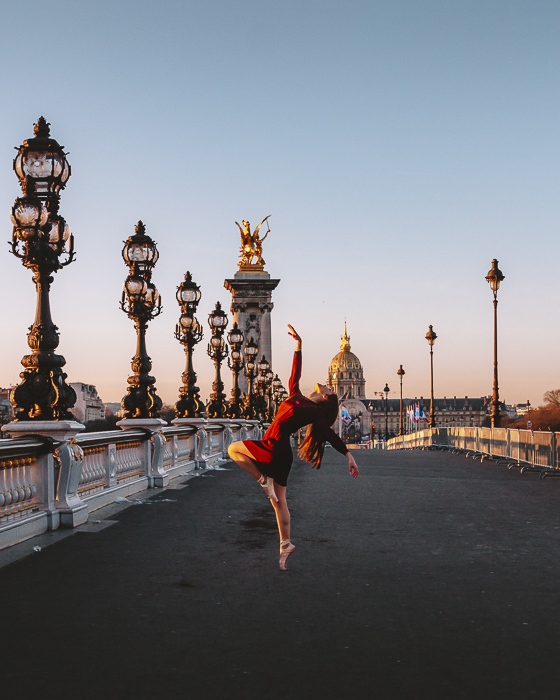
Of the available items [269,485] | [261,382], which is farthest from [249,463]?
[261,382]

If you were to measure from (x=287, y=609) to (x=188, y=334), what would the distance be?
1916 cm

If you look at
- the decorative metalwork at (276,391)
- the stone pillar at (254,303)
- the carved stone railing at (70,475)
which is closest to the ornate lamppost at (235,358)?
the carved stone railing at (70,475)

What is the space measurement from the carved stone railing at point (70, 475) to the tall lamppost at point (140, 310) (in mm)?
671

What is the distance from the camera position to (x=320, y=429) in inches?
358

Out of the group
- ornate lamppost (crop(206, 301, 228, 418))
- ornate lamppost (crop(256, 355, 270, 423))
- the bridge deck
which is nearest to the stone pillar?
ornate lamppost (crop(256, 355, 270, 423))

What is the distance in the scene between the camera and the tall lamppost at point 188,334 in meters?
26.2

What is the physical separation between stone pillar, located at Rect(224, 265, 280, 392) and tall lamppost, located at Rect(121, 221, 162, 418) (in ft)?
274

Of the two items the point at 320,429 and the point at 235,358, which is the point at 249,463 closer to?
the point at 320,429

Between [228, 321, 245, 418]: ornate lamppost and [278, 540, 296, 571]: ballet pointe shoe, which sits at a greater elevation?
[228, 321, 245, 418]: ornate lamppost

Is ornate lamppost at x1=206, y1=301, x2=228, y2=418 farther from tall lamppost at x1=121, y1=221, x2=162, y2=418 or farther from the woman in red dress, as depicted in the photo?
the woman in red dress

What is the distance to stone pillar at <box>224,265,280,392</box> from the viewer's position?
340 ft

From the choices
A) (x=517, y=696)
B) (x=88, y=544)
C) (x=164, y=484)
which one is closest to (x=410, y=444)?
(x=164, y=484)

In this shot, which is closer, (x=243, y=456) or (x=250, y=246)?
(x=243, y=456)

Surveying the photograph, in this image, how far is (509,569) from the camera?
931 cm
